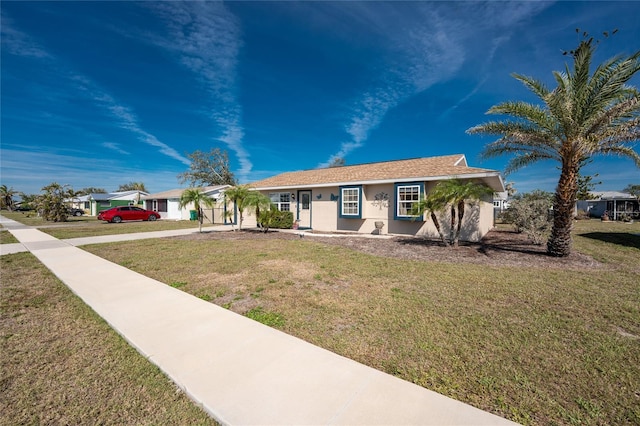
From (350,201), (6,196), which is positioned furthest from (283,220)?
(6,196)

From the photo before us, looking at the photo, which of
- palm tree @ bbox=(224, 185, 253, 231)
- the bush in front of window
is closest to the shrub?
the bush in front of window

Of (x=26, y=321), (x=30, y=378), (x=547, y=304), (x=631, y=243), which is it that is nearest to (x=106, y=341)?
(x=30, y=378)

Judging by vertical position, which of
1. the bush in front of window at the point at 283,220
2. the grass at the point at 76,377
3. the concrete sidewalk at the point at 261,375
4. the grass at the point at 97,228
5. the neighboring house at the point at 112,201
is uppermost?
the neighboring house at the point at 112,201

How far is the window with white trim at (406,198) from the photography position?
42.3 feet

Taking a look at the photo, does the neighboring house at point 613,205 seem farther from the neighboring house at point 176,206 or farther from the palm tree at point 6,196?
the palm tree at point 6,196

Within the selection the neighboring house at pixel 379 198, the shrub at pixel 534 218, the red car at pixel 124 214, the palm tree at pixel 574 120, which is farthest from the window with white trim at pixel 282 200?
the red car at pixel 124 214

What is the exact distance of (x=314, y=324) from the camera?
4.06 m

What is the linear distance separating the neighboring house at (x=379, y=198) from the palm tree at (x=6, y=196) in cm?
7094

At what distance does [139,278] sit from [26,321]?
2.15 m

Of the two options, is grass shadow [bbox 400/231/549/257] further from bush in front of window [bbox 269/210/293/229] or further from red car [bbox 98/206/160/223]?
red car [bbox 98/206/160/223]

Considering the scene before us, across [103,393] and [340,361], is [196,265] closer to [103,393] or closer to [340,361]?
[103,393]

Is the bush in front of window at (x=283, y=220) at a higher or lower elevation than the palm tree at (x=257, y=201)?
lower

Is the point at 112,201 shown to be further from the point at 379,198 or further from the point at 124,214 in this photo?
the point at 379,198

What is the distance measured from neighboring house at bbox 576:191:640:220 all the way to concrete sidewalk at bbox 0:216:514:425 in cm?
3584
